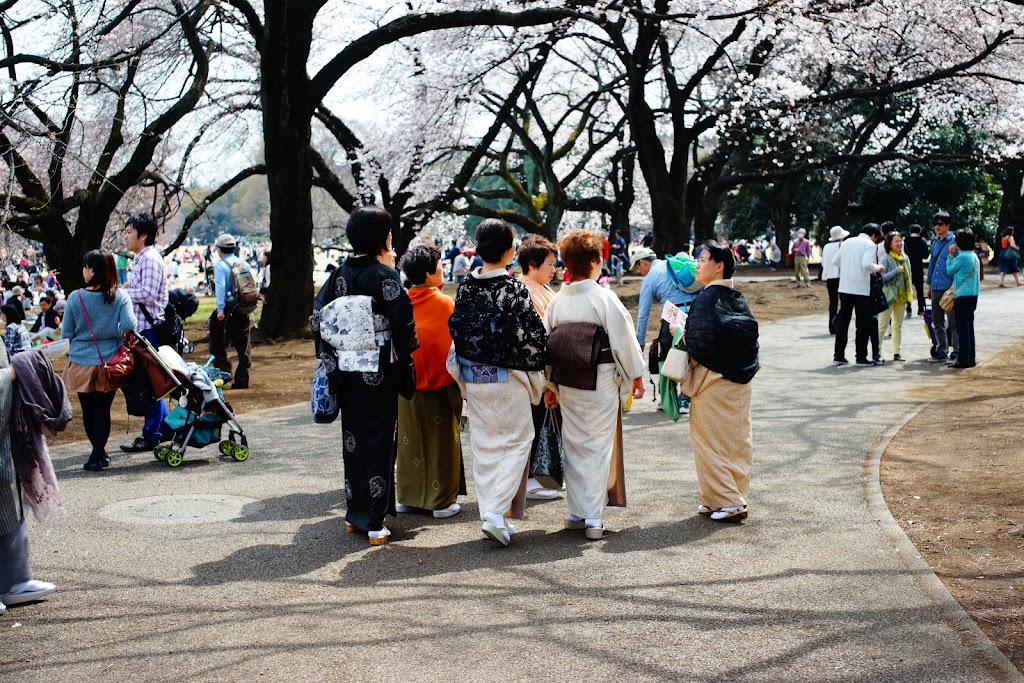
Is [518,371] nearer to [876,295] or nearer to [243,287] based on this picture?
[243,287]

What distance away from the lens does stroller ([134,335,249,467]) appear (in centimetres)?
799

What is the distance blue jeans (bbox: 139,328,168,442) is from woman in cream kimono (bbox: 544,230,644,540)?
161 inches

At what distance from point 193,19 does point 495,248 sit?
11.5 meters

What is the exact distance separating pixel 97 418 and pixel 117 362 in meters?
0.44

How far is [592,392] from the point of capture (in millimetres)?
5875

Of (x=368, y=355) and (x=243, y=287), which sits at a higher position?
(x=243, y=287)

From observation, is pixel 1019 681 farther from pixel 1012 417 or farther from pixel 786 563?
pixel 1012 417

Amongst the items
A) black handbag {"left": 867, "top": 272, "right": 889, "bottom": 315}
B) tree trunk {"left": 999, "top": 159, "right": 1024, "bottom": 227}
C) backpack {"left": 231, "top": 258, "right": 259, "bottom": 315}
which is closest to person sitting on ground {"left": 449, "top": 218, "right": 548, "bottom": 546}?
backpack {"left": 231, "top": 258, "right": 259, "bottom": 315}

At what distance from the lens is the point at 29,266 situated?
140ft

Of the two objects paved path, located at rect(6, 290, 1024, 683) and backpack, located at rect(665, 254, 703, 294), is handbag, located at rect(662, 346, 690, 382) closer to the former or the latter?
paved path, located at rect(6, 290, 1024, 683)

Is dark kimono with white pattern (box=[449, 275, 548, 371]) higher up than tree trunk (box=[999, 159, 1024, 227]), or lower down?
lower down

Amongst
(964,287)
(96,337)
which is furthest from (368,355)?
(964,287)

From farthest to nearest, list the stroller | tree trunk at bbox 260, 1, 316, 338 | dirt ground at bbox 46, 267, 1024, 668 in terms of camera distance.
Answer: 1. tree trunk at bbox 260, 1, 316, 338
2. the stroller
3. dirt ground at bbox 46, 267, 1024, 668

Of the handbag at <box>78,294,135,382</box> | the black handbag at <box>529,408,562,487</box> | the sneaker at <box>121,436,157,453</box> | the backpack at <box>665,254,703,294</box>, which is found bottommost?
the sneaker at <box>121,436,157,453</box>
